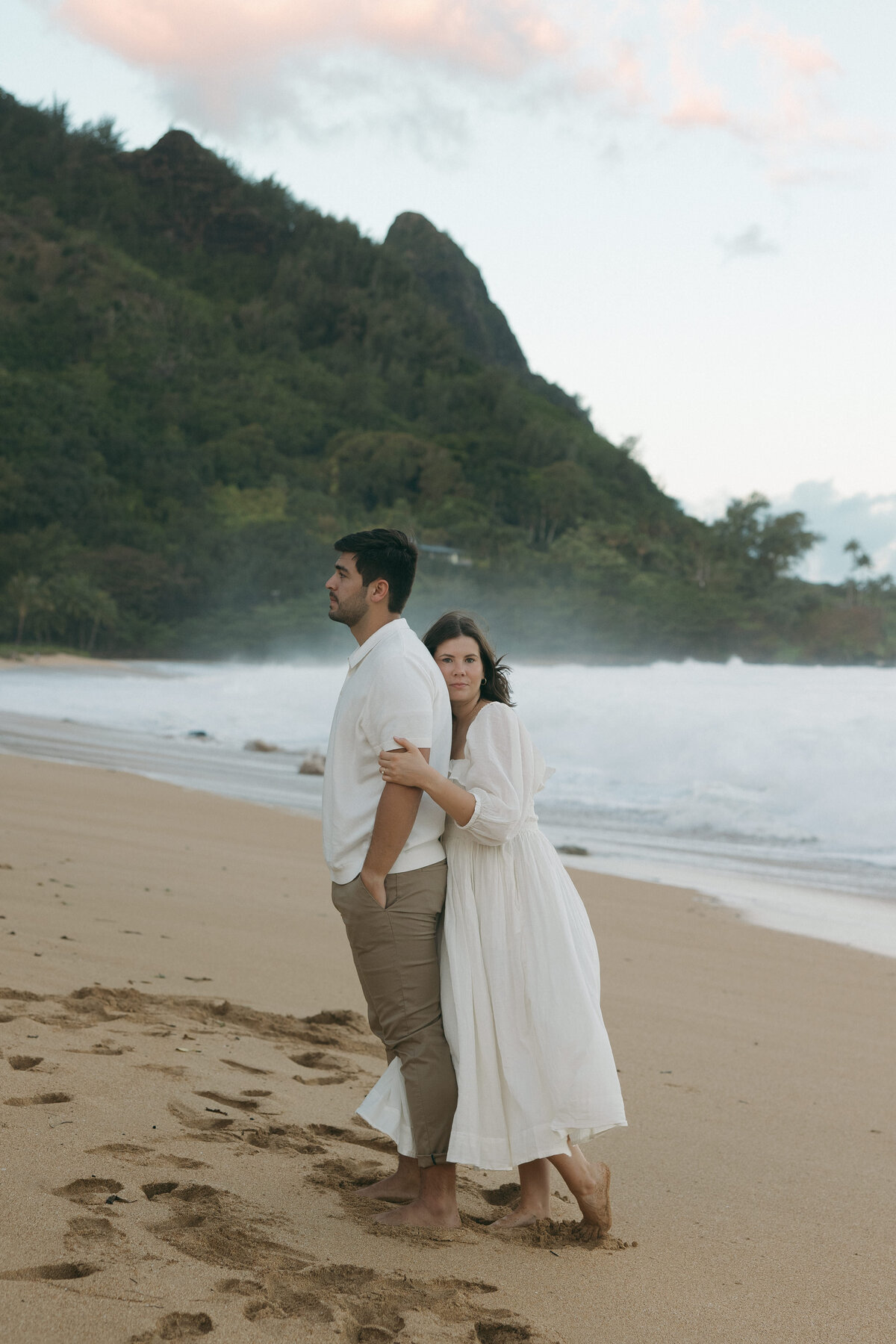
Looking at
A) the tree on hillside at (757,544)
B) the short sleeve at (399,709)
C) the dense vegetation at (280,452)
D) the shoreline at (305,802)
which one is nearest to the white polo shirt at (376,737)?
the short sleeve at (399,709)

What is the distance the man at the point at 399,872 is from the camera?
261 centimetres

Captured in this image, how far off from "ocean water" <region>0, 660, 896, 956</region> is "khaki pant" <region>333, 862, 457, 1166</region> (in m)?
3.37

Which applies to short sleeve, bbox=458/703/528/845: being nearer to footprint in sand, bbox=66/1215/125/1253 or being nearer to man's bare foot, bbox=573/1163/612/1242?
man's bare foot, bbox=573/1163/612/1242

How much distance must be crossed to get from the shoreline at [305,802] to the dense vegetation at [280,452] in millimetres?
48412

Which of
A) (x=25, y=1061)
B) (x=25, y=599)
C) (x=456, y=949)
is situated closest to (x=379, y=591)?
(x=456, y=949)

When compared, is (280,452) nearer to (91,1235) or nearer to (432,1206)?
(432,1206)

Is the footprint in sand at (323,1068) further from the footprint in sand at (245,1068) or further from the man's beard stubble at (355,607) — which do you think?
the man's beard stubble at (355,607)

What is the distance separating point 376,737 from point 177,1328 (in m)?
1.25

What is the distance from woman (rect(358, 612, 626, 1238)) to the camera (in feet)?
8.46

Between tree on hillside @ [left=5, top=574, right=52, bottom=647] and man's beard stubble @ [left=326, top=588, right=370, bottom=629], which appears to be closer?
man's beard stubble @ [left=326, top=588, right=370, bottom=629]

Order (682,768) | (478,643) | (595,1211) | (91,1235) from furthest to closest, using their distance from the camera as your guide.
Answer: (682,768) < (478,643) < (595,1211) < (91,1235)

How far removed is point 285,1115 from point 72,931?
210 centimetres

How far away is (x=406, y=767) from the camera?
254 centimetres

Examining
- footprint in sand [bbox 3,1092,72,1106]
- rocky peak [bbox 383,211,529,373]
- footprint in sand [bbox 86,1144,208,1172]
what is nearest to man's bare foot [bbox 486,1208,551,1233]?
footprint in sand [bbox 86,1144,208,1172]
